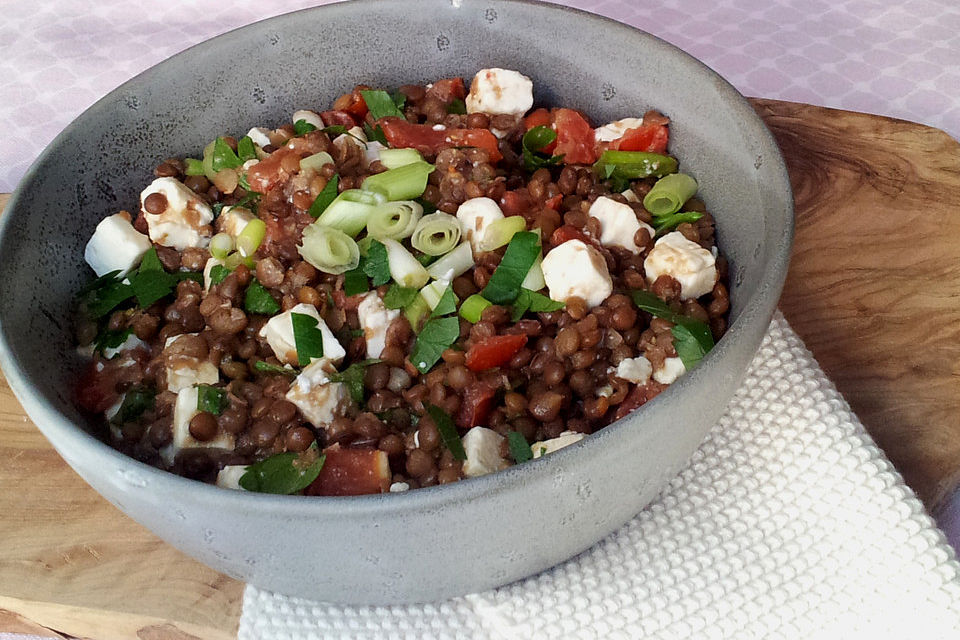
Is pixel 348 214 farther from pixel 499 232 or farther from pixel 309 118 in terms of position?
pixel 309 118

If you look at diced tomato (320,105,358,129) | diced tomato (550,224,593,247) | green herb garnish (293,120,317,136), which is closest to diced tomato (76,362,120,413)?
green herb garnish (293,120,317,136)

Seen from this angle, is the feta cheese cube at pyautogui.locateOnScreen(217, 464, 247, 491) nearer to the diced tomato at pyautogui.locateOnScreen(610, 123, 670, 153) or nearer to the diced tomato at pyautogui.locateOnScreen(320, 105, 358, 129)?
the diced tomato at pyautogui.locateOnScreen(320, 105, 358, 129)

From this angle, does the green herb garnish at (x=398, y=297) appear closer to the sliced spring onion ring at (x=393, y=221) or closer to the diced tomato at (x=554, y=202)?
the sliced spring onion ring at (x=393, y=221)

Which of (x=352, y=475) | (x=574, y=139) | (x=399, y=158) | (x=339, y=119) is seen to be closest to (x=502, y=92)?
(x=574, y=139)

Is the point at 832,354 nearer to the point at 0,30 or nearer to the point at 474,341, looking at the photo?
the point at 474,341

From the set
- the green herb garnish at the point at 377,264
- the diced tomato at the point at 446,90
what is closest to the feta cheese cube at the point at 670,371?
the green herb garnish at the point at 377,264

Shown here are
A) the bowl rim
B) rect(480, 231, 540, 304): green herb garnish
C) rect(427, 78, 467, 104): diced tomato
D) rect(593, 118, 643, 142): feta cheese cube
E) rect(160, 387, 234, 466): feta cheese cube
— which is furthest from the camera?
rect(427, 78, 467, 104): diced tomato

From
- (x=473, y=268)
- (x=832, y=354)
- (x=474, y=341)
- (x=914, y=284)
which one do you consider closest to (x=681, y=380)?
(x=474, y=341)
